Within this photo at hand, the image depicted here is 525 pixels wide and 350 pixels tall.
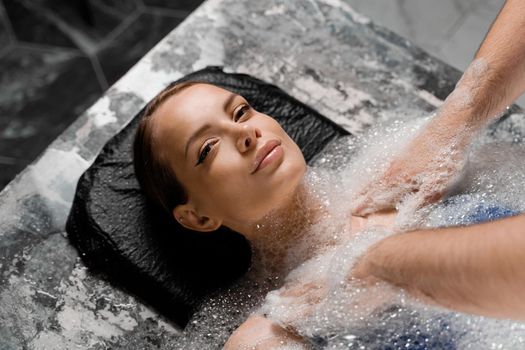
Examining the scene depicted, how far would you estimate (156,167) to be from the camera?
109cm

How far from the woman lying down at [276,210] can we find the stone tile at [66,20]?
0.96 meters

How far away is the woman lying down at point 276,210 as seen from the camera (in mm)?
1014

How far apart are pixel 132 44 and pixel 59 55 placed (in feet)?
0.67

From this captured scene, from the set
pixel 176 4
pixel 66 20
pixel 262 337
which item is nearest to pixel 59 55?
pixel 66 20

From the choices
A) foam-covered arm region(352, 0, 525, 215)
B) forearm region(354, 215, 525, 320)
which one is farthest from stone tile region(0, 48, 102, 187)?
forearm region(354, 215, 525, 320)

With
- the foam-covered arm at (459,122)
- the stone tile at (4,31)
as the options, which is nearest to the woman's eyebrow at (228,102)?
the foam-covered arm at (459,122)

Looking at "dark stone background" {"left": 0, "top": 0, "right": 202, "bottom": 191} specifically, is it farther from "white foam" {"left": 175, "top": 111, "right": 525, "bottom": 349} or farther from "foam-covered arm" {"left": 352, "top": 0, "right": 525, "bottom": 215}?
"foam-covered arm" {"left": 352, "top": 0, "right": 525, "bottom": 215}

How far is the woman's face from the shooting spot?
1029 millimetres

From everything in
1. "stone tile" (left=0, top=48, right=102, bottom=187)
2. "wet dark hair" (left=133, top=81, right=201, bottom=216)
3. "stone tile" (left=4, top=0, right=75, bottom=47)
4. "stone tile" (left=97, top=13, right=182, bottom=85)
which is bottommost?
"stone tile" (left=0, top=48, right=102, bottom=187)

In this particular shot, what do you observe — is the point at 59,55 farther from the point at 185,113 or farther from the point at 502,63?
the point at 502,63

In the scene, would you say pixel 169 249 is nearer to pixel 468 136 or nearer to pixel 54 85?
pixel 468 136

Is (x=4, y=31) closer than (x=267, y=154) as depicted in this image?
No

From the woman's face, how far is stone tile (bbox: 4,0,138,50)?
39.2 inches

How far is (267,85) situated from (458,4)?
972 mm
